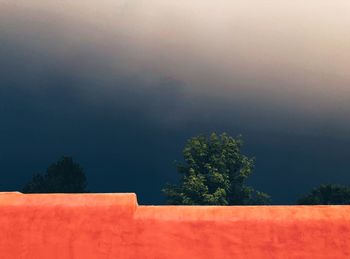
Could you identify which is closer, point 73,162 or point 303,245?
point 303,245

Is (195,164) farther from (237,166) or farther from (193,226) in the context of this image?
(193,226)

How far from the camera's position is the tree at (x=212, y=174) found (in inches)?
1312

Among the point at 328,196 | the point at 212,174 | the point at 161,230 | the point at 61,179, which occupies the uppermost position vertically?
the point at 161,230

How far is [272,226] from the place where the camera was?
825 cm

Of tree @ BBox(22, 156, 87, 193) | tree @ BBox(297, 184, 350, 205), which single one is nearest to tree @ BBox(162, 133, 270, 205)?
tree @ BBox(297, 184, 350, 205)

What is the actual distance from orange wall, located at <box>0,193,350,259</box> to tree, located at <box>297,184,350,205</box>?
31043 millimetres

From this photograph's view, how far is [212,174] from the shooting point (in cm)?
3400

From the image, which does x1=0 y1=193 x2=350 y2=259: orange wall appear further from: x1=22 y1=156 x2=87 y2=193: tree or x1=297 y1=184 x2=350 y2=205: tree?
x1=22 y1=156 x2=87 y2=193: tree

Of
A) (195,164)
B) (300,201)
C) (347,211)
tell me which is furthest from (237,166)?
(347,211)

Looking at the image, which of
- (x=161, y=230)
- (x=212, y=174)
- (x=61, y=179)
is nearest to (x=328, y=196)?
(x=212, y=174)

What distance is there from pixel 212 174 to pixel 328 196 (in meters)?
10.9

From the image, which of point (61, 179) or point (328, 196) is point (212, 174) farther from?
point (61, 179)

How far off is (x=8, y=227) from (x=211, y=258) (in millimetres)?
3544

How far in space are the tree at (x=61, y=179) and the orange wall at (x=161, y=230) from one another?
3622 cm
